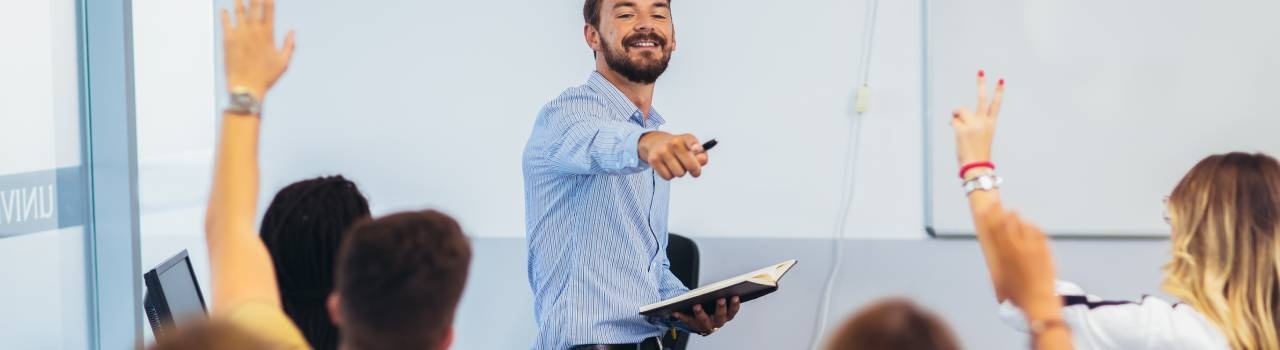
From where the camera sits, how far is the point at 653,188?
2.54 m

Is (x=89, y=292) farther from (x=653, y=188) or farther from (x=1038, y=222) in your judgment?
(x=1038, y=222)

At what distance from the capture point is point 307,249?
5.72 feet

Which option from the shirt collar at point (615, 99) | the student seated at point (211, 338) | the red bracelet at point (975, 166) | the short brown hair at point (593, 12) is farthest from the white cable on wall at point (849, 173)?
the student seated at point (211, 338)

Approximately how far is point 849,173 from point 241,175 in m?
2.49

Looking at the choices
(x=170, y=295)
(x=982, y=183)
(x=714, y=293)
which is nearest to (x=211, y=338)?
(x=982, y=183)

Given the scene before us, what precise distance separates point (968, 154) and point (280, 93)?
2.68 m

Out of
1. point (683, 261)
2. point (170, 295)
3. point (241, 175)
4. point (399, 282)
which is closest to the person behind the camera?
point (399, 282)

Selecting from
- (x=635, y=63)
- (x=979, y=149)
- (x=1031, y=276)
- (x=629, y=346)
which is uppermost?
(x=635, y=63)

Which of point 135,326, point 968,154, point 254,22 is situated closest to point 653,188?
point 968,154

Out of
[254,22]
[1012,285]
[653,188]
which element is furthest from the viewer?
[653,188]

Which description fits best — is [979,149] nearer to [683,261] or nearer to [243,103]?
[243,103]

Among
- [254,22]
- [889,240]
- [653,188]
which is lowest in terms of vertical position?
[889,240]

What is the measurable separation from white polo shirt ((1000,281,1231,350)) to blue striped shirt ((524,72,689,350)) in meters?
0.87

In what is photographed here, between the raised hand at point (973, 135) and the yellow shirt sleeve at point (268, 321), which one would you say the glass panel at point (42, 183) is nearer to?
the yellow shirt sleeve at point (268, 321)
